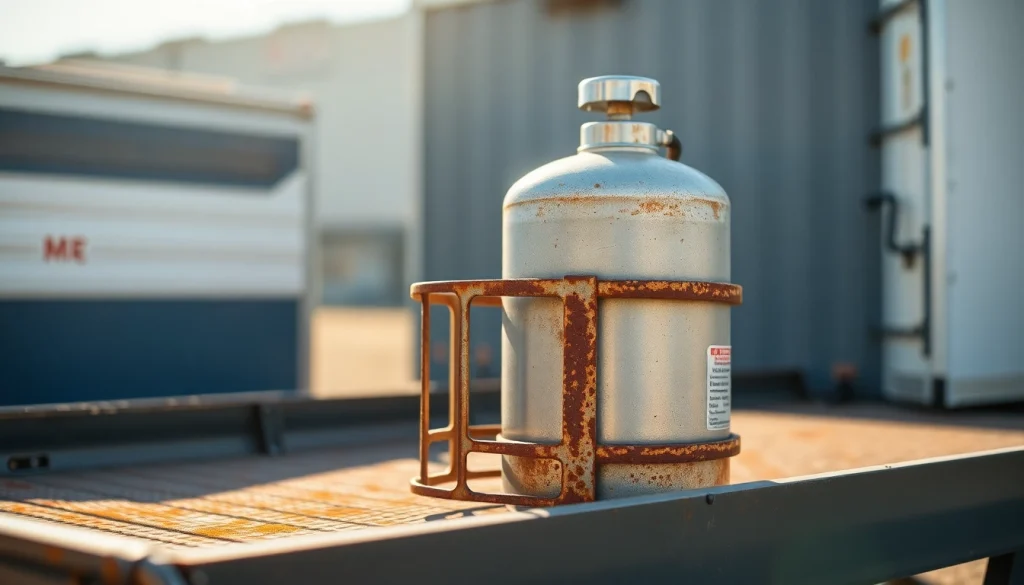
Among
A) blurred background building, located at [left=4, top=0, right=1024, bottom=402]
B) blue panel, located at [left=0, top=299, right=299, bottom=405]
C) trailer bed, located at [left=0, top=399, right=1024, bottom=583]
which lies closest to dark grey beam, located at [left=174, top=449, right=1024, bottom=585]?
trailer bed, located at [left=0, top=399, right=1024, bottom=583]

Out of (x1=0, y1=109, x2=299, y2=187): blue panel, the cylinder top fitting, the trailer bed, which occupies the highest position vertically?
(x1=0, y1=109, x2=299, y2=187): blue panel

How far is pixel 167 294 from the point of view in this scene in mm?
5824

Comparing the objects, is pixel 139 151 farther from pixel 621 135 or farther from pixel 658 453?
pixel 658 453

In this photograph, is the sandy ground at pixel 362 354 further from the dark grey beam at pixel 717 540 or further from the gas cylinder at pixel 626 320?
the dark grey beam at pixel 717 540

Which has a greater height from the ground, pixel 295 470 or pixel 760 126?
pixel 760 126

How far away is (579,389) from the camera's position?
2.09 metres

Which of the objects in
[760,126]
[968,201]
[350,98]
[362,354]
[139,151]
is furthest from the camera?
[350,98]

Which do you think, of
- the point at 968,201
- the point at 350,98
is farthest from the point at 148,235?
the point at 350,98

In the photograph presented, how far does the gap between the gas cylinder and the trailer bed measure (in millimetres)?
268

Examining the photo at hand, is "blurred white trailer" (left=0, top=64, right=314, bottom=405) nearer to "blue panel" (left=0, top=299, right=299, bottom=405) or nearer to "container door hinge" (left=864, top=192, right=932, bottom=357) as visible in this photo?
"blue panel" (left=0, top=299, right=299, bottom=405)

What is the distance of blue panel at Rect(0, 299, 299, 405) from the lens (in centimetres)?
532

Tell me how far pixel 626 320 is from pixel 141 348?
13.7ft

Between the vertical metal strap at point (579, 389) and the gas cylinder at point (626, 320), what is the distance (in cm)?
3

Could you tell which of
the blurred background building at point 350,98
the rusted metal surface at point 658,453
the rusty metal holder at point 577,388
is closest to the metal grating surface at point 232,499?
the rusty metal holder at point 577,388
